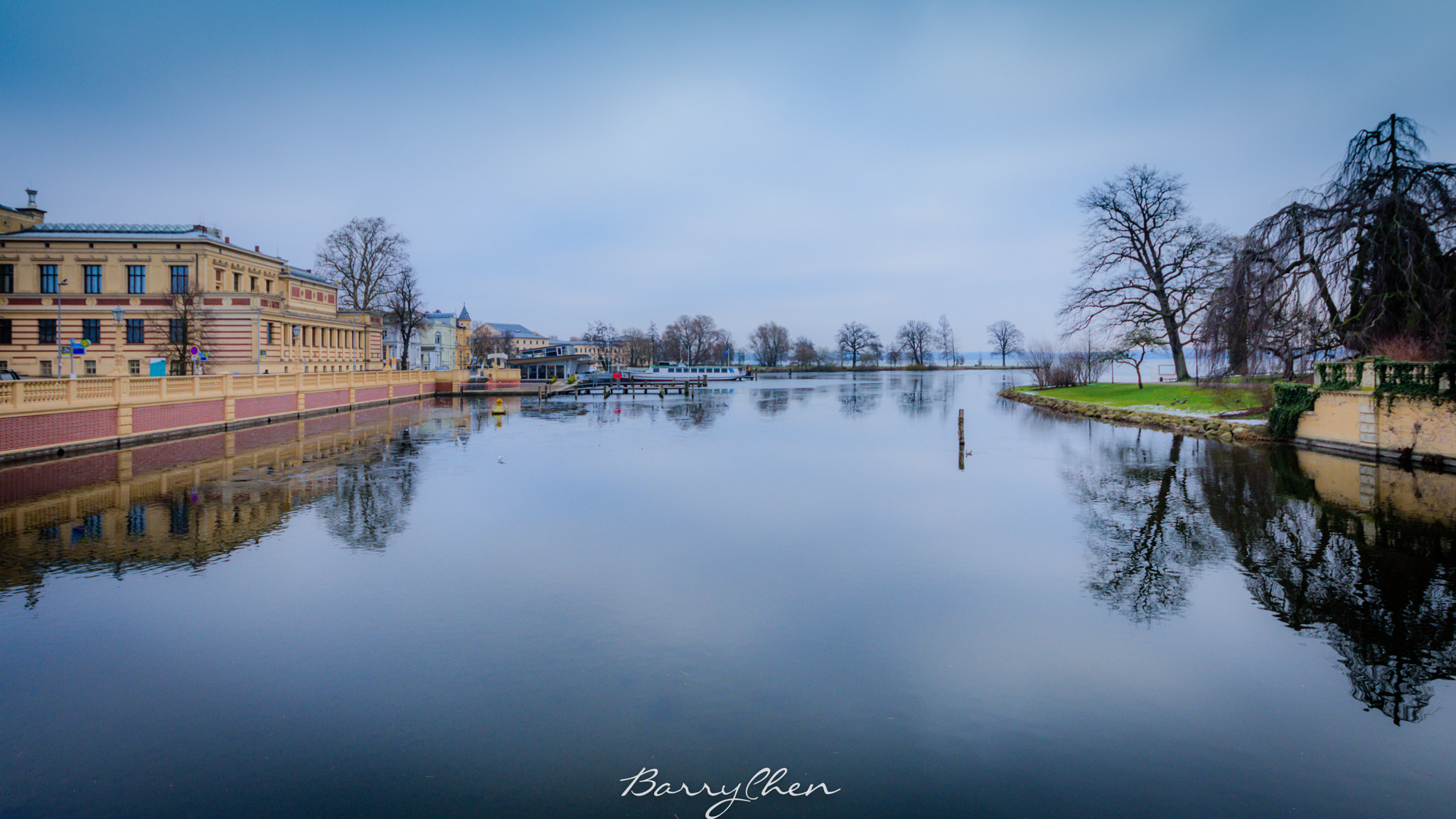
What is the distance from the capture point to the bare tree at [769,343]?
160125 mm

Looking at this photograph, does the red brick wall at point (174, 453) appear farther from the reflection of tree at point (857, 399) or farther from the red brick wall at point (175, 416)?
the reflection of tree at point (857, 399)

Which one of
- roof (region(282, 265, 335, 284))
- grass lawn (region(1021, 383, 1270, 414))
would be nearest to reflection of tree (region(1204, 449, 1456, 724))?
grass lawn (region(1021, 383, 1270, 414))

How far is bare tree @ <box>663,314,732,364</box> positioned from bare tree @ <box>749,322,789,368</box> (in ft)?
60.3

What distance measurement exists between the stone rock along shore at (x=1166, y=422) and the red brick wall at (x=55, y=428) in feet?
127

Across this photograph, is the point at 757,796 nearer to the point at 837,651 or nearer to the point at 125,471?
the point at 837,651

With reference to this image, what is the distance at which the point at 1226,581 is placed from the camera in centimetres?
986

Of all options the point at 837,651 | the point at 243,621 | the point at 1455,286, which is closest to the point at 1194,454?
the point at 1455,286

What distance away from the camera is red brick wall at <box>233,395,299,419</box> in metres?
30.8

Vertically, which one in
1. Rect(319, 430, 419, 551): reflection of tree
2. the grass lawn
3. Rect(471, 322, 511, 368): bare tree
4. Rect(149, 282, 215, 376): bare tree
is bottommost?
Rect(319, 430, 419, 551): reflection of tree

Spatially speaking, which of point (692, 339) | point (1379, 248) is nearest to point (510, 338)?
point (692, 339)

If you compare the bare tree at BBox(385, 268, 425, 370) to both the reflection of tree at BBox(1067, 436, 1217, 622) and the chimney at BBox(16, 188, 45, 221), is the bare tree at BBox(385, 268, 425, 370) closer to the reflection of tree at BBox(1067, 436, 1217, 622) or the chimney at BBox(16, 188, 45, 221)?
the chimney at BBox(16, 188, 45, 221)

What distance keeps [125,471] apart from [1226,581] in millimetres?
23953

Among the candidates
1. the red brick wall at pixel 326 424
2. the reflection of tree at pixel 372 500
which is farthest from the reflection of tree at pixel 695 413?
the red brick wall at pixel 326 424

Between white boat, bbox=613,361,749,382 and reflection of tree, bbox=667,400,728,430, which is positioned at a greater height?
white boat, bbox=613,361,749,382
